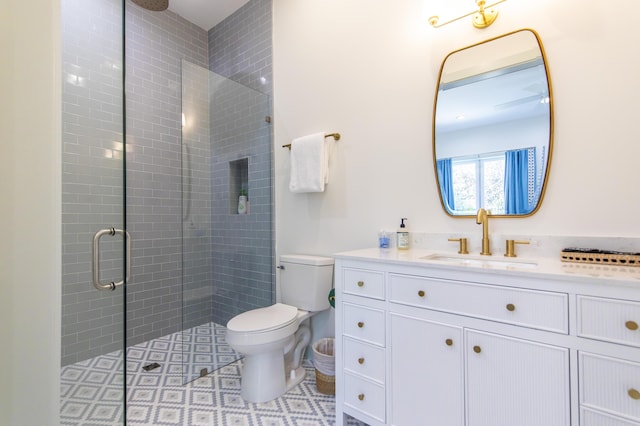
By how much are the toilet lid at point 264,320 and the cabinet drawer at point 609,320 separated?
142 centimetres

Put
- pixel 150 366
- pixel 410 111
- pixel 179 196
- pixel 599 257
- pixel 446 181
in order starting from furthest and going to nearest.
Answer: pixel 179 196
pixel 150 366
pixel 410 111
pixel 446 181
pixel 599 257

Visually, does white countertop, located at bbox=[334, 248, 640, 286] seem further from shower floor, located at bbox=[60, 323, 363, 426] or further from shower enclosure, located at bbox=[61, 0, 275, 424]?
shower enclosure, located at bbox=[61, 0, 275, 424]

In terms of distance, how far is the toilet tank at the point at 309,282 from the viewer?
2.07 metres

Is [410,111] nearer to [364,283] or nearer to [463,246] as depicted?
[463,246]

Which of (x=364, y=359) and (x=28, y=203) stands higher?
(x=28, y=203)

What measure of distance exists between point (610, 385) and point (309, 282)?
5.00 feet

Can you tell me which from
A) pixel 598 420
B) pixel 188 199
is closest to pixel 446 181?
pixel 598 420

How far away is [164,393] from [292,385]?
2.69 feet

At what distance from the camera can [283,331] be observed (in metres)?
1.81

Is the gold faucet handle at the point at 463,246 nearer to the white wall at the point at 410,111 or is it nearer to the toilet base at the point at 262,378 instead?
the white wall at the point at 410,111

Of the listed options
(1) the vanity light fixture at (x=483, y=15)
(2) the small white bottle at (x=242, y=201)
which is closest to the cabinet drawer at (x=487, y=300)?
(1) the vanity light fixture at (x=483, y=15)

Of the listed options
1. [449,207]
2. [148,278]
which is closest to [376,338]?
[449,207]

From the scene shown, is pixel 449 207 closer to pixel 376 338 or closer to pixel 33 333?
pixel 376 338

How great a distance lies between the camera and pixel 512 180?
57.4 inches
